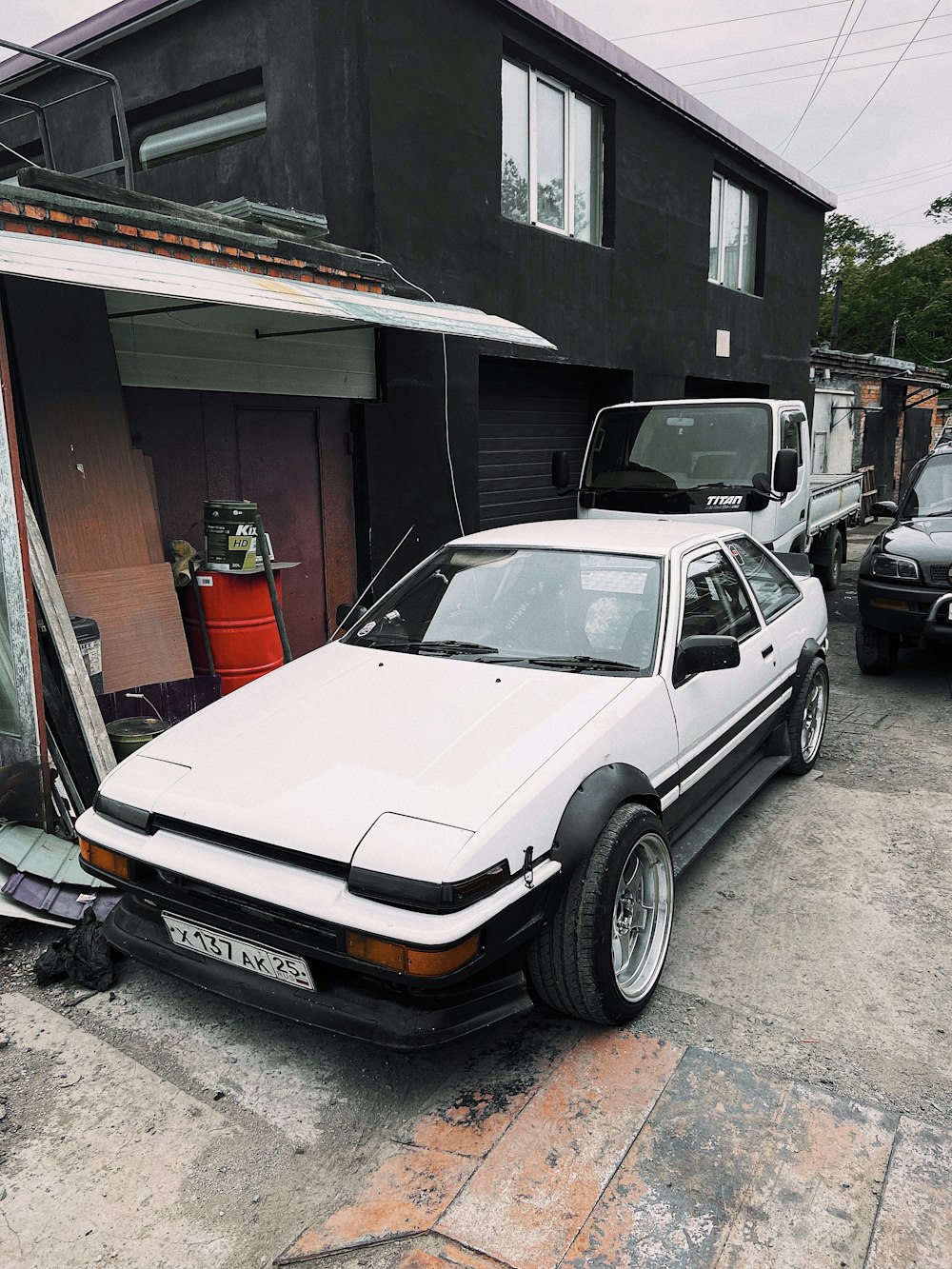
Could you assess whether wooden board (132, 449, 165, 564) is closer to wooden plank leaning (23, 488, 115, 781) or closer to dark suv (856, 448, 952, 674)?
wooden plank leaning (23, 488, 115, 781)

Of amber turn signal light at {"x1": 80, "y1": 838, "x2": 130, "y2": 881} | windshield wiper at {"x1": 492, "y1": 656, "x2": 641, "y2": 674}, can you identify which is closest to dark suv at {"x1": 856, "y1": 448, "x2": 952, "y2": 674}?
windshield wiper at {"x1": 492, "y1": 656, "x2": 641, "y2": 674}

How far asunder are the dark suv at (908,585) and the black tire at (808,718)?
173 centimetres

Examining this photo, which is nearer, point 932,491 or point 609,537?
point 609,537

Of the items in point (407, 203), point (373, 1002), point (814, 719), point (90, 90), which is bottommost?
point (814, 719)

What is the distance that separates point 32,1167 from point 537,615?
7.91ft

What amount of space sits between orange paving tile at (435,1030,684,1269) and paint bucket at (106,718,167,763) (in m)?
2.56

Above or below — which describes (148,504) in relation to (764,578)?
above

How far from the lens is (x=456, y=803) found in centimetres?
250

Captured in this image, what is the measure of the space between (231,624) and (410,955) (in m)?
3.56

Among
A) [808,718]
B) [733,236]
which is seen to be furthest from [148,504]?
[733,236]

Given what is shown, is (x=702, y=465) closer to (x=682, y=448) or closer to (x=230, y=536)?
(x=682, y=448)

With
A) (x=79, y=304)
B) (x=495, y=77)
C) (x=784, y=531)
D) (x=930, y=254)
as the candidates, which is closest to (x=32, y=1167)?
(x=79, y=304)

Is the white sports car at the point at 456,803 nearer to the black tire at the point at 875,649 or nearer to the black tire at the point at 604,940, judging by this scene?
the black tire at the point at 604,940

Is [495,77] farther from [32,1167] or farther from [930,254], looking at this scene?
[930,254]
